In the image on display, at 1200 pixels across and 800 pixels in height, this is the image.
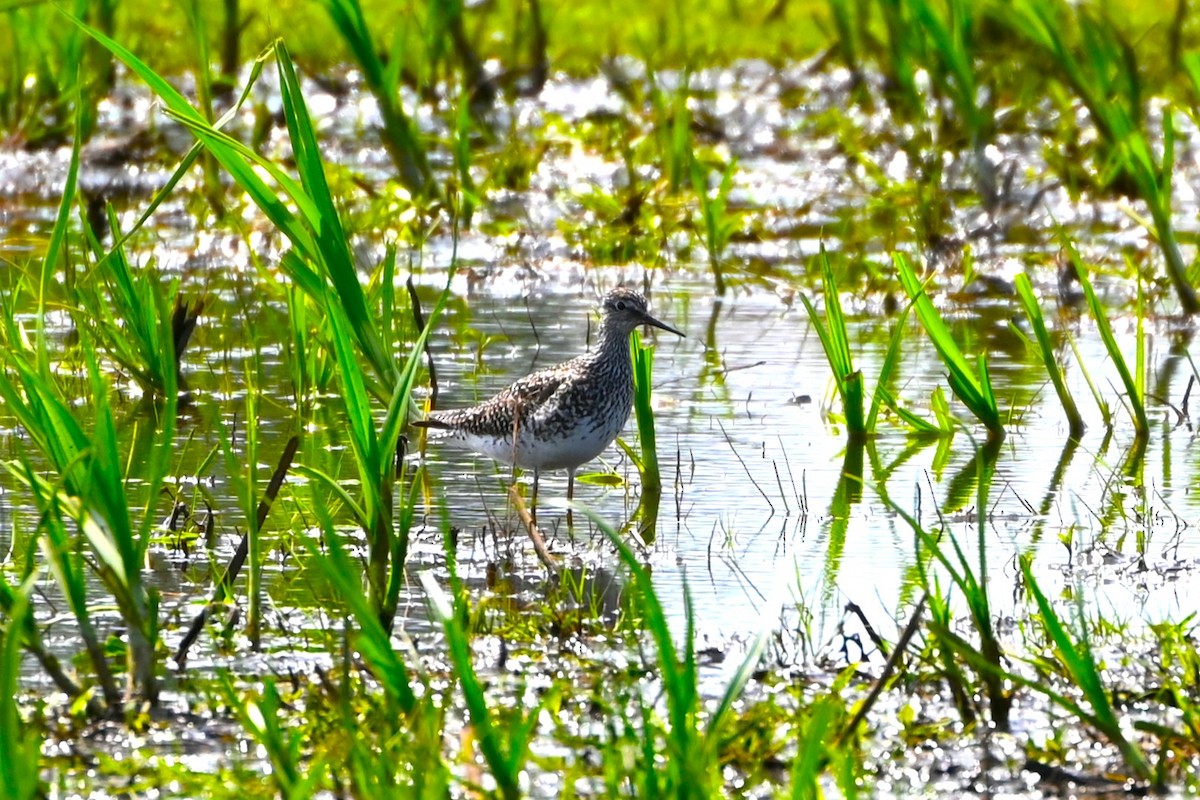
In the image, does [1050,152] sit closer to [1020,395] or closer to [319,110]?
[1020,395]

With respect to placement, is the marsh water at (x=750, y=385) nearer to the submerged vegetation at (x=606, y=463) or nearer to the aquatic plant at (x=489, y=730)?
the submerged vegetation at (x=606, y=463)

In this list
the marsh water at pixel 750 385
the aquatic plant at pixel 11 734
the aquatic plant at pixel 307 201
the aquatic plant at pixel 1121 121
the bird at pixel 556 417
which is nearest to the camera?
the aquatic plant at pixel 11 734

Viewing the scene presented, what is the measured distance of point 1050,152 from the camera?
38.6ft

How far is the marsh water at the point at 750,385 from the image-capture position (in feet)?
18.2

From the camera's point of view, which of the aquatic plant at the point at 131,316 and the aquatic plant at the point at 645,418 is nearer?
the aquatic plant at the point at 645,418

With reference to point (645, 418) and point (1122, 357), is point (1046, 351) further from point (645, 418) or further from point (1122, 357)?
point (645, 418)

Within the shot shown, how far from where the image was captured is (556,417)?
651 centimetres

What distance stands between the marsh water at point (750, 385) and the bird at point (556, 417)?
161mm

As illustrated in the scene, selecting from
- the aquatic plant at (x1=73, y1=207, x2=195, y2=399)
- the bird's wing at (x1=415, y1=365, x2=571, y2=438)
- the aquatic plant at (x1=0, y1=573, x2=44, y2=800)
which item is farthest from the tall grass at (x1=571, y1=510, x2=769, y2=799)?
the aquatic plant at (x1=73, y1=207, x2=195, y2=399)

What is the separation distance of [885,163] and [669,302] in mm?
3437

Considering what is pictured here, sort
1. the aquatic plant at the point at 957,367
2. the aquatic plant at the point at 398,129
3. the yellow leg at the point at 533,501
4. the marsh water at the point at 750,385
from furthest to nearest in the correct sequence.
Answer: the aquatic plant at the point at 398,129
the aquatic plant at the point at 957,367
the yellow leg at the point at 533,501
the marsh water at the point at 750,385

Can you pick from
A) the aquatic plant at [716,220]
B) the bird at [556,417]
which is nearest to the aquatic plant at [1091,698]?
the bird at [556,417]

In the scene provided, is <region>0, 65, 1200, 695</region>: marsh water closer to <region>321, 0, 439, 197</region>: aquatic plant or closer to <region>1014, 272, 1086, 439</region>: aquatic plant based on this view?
<region>1014, 272, 1086, 439</region>: aquatic plant

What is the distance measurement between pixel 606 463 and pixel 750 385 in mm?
1071
